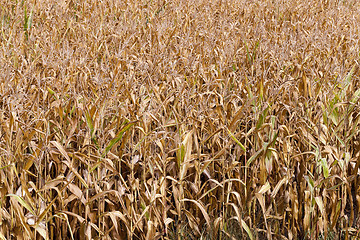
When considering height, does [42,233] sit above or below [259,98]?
below

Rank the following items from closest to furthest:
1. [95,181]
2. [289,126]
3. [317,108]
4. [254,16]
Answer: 1. [95,181]
2. [289,126]
3. [317,108]
4. [254,16]

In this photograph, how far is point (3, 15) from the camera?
14.3 ft

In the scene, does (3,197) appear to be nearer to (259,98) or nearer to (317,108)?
(259,98)

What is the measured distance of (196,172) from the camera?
2146 mm

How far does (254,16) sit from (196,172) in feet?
11.6

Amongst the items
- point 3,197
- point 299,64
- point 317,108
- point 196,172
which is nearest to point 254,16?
point 299,64

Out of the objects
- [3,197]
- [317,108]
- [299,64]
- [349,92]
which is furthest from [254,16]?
[3,197]

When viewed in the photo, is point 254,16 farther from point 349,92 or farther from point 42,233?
point 42,233

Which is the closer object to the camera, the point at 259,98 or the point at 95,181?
the point at 95,181

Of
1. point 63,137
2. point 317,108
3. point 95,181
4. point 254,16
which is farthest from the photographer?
point 254,16

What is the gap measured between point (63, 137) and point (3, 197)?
0.40 metres

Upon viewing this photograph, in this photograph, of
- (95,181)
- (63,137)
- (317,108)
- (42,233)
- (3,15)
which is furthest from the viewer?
(3,15)

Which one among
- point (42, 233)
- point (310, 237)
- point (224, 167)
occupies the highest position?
point (224, 167)

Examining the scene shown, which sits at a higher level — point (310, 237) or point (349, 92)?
point (349, 92)
